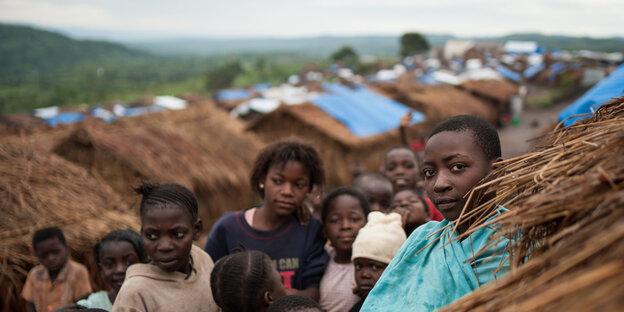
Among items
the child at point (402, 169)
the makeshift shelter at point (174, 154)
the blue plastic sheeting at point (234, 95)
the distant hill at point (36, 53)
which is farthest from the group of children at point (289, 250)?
the distant hill at point (36, 53)

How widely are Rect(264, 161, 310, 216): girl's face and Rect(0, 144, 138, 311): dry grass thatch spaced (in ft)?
6.80

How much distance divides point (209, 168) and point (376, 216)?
18.9ft

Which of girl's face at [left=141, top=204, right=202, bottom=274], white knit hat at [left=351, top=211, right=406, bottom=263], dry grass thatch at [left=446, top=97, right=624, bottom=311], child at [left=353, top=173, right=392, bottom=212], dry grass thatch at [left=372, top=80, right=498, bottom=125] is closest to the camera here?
dry grass thatch at [left=446, top=97, right=624, bottom=311]

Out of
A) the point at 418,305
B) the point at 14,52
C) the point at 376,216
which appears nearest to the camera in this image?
the point at 418,305

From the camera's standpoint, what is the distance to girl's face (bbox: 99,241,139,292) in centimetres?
305

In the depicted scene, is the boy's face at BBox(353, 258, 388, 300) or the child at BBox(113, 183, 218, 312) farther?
the boy's face at BBox(353, 258, 388, 300)

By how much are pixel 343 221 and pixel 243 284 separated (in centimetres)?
99

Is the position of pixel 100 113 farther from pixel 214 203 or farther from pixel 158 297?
pixel 158 297

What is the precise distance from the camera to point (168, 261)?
7.55 feet

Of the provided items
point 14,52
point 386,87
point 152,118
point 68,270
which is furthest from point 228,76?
point 68,270

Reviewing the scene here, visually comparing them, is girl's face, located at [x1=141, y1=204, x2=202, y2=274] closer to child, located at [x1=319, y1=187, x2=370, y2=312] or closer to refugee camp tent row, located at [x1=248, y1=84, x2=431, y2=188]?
child, located at [x1=319, y1=187, x2=370, y2=312]

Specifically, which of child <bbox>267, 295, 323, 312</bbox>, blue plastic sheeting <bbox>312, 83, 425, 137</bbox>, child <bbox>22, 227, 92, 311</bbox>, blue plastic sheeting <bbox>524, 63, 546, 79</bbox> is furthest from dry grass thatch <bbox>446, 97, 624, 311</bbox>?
blue plastic sheeting <bbox>524, 63, 546, 79</bbox>

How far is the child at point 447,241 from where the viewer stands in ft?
4.85

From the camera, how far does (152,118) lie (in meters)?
9.46
